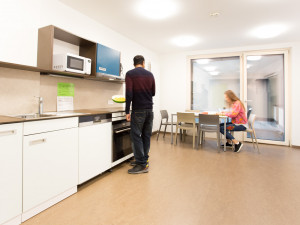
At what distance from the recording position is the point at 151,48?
535cm

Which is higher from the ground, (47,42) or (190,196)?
(47,42)

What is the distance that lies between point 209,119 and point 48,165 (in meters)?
3.13

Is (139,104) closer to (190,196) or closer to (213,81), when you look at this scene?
(190,196)

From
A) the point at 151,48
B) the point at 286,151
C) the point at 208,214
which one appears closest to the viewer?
the point at 208,214

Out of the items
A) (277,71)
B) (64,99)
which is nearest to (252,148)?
(277,71)

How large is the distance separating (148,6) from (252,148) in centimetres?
375

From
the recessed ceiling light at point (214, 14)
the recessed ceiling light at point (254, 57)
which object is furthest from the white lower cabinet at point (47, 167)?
the recessed ceiling light at point (254, 57)

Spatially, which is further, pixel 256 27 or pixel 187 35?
pixel 187 35

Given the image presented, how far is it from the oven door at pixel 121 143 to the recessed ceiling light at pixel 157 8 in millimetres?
1910

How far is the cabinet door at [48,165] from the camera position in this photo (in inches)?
64.3

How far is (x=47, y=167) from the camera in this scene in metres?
1.80

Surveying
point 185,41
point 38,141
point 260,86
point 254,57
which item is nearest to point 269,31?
point 254,57

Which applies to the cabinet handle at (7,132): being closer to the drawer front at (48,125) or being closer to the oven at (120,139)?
the drawer front at (48,125)

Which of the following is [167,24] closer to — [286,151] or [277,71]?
[277,71]
